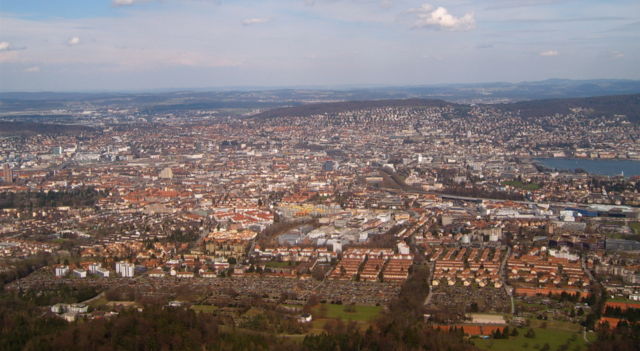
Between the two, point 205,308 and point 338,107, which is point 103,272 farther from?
point 338,107

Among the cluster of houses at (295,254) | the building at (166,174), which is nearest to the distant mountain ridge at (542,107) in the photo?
the building at (166,174)

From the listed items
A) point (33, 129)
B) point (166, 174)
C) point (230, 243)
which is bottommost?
point (230, 243)

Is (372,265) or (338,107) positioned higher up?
(338,107)

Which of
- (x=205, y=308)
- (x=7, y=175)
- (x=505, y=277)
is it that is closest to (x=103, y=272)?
(x=205, y=308)

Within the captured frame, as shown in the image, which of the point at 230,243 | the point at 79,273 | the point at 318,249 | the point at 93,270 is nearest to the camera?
the point at 79,273

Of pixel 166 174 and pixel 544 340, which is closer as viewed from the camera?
pixel 544 340

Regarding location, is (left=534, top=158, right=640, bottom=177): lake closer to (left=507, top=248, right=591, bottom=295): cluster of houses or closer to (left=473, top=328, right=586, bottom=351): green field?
(left=507, top=248, right=591, bottom=295): cluster of houses

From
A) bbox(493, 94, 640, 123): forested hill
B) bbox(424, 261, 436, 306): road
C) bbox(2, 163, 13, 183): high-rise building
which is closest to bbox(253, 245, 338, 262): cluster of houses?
bbox(424, 261, 436, 306): road

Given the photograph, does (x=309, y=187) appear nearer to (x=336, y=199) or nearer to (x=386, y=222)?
(x=336, y=199)

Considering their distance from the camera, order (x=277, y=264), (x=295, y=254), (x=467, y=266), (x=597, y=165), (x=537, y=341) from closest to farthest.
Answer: (x=537, y=341), (x=467, y=266), (x=277, y=264), (x=295, y=254), (x=597, y=165)
